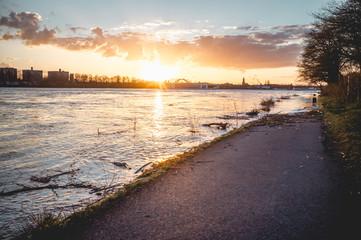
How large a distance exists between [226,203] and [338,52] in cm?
3188

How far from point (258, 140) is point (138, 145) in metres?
5.75

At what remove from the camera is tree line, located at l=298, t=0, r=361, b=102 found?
19.7 meters

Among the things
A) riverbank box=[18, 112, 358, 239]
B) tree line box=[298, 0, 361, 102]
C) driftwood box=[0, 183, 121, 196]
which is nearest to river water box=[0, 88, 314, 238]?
driftwood box=[0, 183, 121, 196]

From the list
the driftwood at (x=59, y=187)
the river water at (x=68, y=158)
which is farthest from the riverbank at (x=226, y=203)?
the river water at (x=68, y=158)

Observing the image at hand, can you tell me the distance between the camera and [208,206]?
4.55m

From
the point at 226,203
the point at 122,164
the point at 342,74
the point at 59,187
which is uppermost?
the point at 342,74

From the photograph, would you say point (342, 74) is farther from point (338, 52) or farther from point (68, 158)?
point (68, 158)

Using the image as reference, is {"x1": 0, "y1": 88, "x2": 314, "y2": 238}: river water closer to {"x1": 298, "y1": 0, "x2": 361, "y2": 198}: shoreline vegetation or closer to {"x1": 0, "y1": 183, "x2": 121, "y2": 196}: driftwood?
{"x1": 0, "y1": 183, "x2": 121, "y2": 196}: driftwood

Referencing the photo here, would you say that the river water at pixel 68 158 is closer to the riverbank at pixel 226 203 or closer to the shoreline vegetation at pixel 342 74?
the riverbank at pixel 226 203

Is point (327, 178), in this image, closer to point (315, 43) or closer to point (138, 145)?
point (138, 145)

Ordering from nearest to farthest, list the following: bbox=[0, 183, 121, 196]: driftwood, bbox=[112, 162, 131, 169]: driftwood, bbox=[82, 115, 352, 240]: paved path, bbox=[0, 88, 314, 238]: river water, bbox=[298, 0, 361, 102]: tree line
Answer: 1. bbox=[82, 115, 352, 240]: paved path
2. bbox=[0, 88, 314, 238]: river water
3. bbox=[0, 183, 121, 196]: driftwood
4. bbox=[112, 162, 131, 169]: driftwood
5. bbox=[298, 0, 361, 102]: tree line

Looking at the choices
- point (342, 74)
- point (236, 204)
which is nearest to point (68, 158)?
point (236, 204)

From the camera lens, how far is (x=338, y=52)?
94.9 ft

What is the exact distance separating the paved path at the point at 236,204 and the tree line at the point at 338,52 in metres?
13.0
